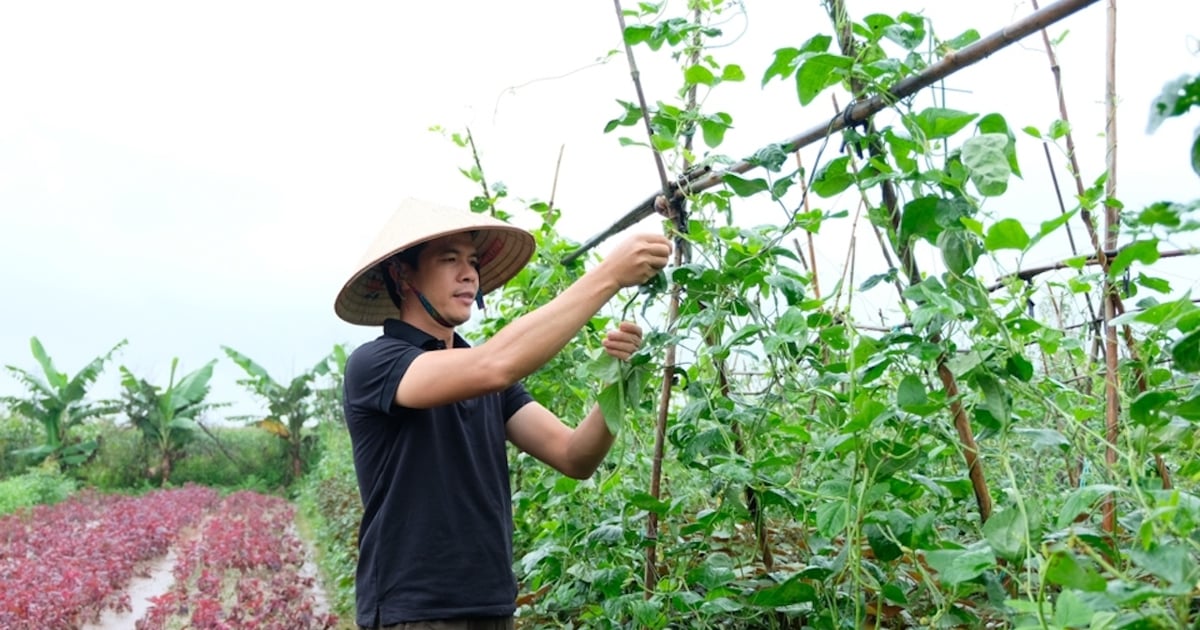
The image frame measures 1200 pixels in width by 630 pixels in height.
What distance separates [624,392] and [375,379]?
0.43 meters

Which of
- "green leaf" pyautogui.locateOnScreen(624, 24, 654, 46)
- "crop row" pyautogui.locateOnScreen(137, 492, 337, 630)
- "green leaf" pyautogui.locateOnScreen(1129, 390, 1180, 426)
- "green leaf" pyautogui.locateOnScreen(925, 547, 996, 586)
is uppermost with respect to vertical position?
"green leaf" pyautogui.locateOnScreen(624, 24, 654, 46)

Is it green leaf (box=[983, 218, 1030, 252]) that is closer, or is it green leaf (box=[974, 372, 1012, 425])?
green leaf (box=[983, 218, 1030, 252])

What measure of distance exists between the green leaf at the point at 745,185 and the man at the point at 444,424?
0.14 m

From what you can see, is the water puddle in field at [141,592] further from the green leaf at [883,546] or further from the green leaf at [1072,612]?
the green leaf at [1072,612]

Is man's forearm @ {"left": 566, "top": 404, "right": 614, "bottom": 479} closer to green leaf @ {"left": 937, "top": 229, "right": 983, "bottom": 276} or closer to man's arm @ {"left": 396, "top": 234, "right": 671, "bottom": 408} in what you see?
man's arm @ {"left": 396, "top": 234, "right": 671, "bottom": 408}

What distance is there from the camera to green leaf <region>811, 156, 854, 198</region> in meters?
1.36

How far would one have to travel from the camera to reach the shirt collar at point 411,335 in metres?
1.90

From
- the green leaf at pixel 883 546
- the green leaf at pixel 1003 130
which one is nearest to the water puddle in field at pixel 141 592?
the green leaf at pixel 883 546

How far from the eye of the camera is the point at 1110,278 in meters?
1.39

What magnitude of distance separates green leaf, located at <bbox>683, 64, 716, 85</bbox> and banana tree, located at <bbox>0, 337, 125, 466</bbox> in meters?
13.6

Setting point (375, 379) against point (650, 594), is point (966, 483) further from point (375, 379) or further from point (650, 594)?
point (375, 379)

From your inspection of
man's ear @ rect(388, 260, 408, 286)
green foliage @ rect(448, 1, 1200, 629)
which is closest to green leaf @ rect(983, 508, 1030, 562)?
green foliage @ rect(448, 1, 1200, 629)

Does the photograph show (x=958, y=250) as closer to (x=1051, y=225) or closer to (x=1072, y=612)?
(x=1051, y=225)

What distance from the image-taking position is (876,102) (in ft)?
4.53
